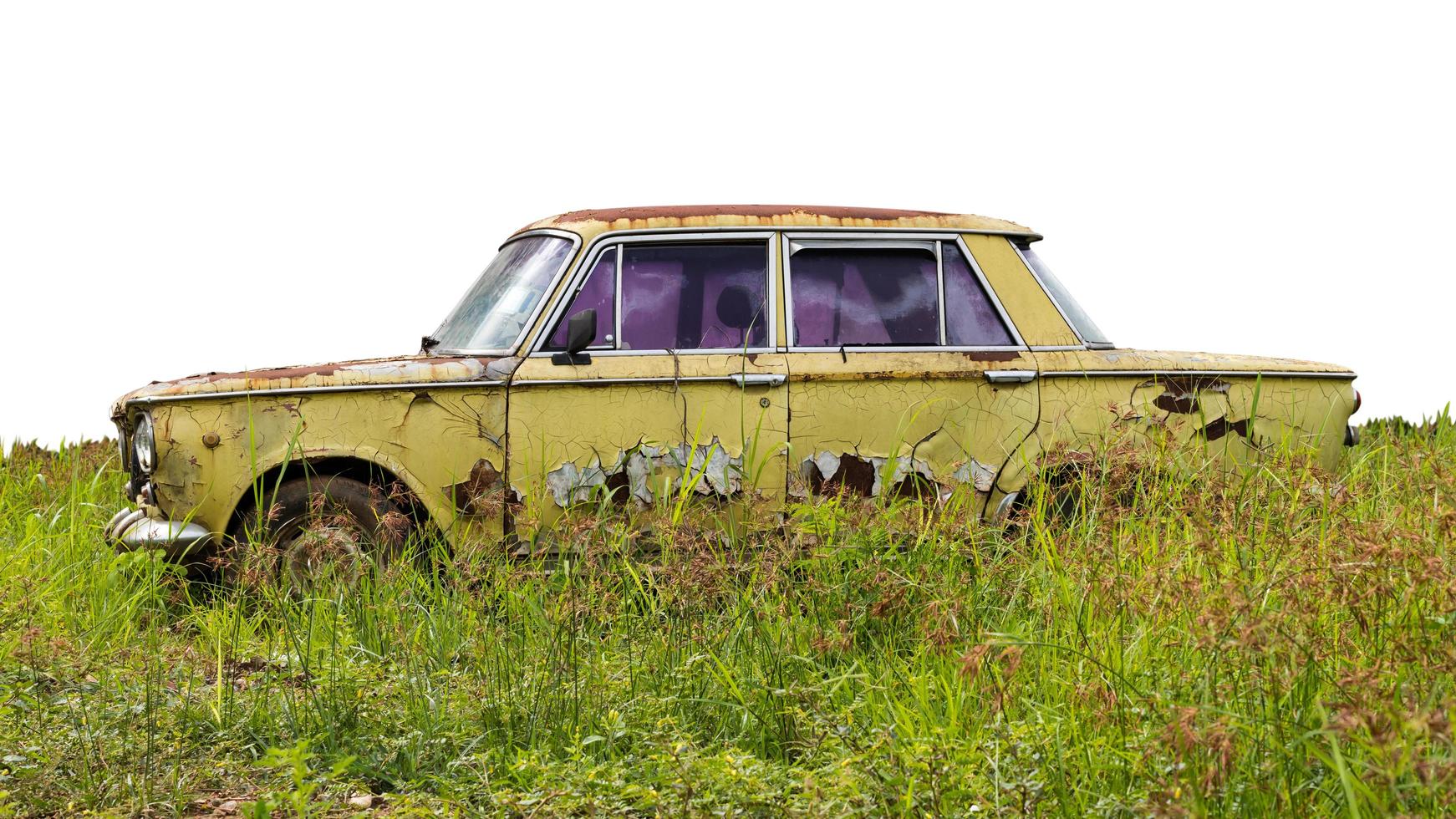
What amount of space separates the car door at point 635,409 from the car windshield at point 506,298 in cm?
17

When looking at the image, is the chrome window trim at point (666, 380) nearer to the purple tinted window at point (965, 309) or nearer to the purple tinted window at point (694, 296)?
the purple tinted window at point (694, 296)

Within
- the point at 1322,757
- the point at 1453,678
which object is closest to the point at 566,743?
the point at 1322,757

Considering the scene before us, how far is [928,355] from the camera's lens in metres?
6.00

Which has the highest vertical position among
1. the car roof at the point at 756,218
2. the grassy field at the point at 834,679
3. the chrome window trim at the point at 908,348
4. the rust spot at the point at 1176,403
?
the car roof at the point at 756,218

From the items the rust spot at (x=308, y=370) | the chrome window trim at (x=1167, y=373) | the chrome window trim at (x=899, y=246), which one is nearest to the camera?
the rust spot at (x=308, y=370)

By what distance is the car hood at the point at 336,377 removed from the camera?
5.57 metres

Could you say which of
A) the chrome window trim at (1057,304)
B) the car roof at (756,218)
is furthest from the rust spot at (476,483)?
the chrome window trim at (1057,304)

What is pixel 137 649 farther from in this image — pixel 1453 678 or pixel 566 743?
pixel 1453 678

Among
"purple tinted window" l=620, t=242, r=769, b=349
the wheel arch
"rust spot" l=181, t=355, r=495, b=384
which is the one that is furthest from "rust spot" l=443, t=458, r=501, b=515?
"purple tinted window" l=620, t=242, r=769, b=349

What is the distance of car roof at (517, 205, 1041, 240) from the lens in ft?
19.7

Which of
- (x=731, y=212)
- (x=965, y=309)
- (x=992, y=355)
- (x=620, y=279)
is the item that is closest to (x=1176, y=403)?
(x=992, y=355)

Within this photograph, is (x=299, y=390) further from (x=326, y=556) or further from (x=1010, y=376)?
(x=1010, y=376)

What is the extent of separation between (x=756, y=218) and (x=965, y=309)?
1150mm

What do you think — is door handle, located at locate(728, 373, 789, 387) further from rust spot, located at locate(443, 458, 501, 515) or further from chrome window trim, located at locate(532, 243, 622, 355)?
rust spot, located at locate(443, 458, 501, 515)
